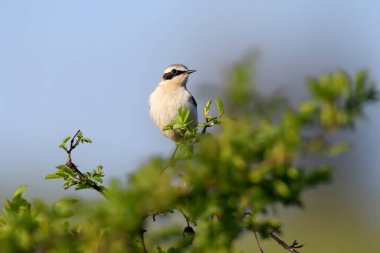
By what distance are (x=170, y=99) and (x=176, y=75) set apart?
4.15 ft

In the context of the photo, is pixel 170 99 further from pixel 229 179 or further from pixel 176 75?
pixel 229 179

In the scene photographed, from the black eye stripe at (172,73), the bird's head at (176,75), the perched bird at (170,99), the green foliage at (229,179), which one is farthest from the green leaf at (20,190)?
the black eye stripe at (172,73)

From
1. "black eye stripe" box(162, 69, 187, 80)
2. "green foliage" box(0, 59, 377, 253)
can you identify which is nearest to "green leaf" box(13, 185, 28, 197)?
"green foliage" box(0, 59, 377, 253)

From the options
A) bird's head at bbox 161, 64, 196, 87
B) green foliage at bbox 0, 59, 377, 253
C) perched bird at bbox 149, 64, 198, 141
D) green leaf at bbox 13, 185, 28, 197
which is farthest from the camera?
bird's head at bbox 161, 64, 196, 87

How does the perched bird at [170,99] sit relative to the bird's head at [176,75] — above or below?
below

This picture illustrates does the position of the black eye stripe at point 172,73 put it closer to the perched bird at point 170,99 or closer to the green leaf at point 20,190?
the perched bird at point 170,99

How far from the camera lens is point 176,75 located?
1071cm

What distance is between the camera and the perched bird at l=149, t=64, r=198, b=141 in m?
9.36

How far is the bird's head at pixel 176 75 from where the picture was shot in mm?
10438

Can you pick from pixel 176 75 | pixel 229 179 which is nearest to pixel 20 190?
pixel 229 179

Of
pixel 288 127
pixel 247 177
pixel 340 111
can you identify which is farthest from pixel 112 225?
pixel 340 111

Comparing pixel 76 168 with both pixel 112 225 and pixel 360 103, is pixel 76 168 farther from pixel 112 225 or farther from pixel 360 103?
pixel 360 103

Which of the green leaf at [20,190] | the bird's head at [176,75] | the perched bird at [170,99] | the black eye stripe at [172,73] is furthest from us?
the black eye stripe at [172,73]

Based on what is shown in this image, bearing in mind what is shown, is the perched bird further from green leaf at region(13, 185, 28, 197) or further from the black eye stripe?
green leaf at region(13, 185, 28, 197)
